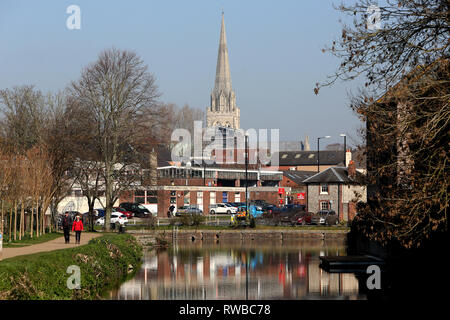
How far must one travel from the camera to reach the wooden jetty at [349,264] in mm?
34966

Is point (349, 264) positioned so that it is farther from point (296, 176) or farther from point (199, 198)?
point (296, 176)

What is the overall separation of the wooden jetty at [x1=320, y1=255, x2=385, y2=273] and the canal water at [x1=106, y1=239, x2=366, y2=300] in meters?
0.58

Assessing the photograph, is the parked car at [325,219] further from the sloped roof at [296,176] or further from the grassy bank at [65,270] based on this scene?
the sloped roof at [296,176]

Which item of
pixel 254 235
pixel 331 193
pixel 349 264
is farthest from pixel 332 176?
pixel 349 264

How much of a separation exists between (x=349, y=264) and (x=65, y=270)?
16462 millimetres

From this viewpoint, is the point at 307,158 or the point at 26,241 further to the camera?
the point at 307,158

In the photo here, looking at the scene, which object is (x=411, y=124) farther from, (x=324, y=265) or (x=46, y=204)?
(x=46, y=204)

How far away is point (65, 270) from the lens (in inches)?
947

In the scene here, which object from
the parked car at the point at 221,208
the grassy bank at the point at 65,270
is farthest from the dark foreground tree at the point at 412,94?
the parked car at the point at 221,208

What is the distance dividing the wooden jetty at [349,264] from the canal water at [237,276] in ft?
1.91

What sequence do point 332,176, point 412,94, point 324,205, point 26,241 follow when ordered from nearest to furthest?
point 412,94, point 26,241, point 332,176, point 324,205

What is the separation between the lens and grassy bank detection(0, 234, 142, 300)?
1973cm
